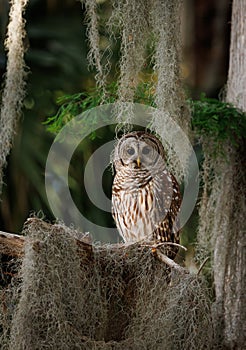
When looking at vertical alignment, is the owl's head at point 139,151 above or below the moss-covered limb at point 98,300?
above

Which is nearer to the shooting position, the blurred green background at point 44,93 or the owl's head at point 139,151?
the owl's head at point 139,151

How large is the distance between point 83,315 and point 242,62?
1897 mm

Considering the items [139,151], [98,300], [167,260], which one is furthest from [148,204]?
[98,300]

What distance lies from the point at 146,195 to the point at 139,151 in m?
0.24

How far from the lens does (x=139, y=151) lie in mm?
3848

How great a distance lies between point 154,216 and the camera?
393 cm

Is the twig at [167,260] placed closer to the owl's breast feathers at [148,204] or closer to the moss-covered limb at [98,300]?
the moss-covered limb at [98,300]

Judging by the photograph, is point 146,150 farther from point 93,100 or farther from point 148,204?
point 93,100

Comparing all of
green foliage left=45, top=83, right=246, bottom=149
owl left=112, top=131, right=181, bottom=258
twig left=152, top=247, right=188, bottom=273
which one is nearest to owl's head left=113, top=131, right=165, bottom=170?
owl left=112, top=131, right=181, bottom=258

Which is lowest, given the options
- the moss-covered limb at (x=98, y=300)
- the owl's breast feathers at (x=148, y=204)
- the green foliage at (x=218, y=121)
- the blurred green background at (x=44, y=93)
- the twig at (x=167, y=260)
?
the moss-covered limb at (x=98, y=300)

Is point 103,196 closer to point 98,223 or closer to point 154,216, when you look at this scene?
point 98,223

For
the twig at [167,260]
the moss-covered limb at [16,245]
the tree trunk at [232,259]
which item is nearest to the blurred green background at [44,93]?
the tree trunk at [232,259]

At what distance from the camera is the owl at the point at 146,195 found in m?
3.89

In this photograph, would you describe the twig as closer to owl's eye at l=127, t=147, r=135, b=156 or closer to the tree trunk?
owl's eye at l=127, t=147, r=135, b=156
